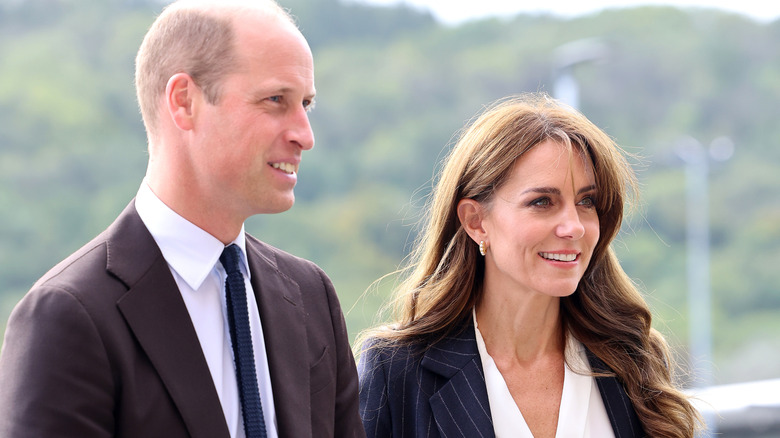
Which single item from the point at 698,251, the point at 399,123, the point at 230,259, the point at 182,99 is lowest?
the point at 230,259

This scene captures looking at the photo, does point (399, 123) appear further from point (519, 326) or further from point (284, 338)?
point (284, 338)

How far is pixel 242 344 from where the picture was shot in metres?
1.86

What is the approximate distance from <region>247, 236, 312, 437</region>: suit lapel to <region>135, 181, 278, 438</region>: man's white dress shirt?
0.05 m

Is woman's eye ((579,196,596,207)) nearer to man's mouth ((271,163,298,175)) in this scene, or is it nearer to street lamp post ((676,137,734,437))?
man's mouth ((271,163,298,175))

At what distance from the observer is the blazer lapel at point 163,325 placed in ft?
5.54

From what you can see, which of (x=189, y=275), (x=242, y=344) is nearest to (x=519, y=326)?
(x=242, y=344)

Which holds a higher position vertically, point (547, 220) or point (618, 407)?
point (547, 220)

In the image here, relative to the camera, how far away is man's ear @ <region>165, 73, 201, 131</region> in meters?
1.78

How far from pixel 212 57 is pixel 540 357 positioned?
5.05 ft

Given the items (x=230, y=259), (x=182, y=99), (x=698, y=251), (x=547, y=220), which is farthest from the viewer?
(x=698, y=251)

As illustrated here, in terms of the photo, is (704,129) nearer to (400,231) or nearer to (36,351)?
(400,231)

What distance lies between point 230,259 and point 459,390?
1044 mm

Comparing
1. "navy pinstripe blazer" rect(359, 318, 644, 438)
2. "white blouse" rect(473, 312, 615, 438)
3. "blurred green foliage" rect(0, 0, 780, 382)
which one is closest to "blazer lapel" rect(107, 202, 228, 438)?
"navy pinstripe blazer" rect(359, 318, 644, 438)

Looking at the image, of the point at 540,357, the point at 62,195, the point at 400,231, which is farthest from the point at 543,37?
the point at 540,357
